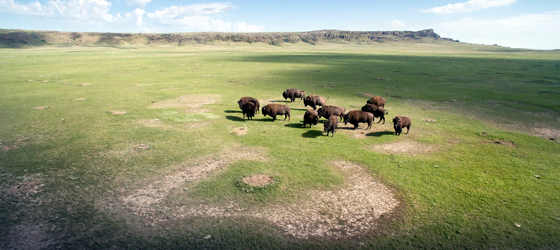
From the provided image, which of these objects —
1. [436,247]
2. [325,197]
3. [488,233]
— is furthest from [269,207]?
[488,233]

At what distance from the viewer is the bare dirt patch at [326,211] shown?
17.1 ft

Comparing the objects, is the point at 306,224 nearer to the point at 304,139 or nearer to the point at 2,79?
the point at 304,139

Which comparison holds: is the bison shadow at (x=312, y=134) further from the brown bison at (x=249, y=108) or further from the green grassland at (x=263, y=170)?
the brown bison at (x=249, y=108)

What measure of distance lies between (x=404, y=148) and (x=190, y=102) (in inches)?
459

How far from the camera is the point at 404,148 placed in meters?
9.23

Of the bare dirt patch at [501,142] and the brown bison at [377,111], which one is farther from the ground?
the brown bison at [377,111]

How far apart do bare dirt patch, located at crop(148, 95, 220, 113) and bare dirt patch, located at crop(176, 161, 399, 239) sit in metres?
9.03

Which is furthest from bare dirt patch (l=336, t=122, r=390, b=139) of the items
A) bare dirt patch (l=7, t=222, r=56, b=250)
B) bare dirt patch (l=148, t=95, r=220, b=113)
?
bare dirt patch (l=7, t=222, r=56, b=250)

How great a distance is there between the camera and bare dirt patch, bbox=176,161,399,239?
5.21m

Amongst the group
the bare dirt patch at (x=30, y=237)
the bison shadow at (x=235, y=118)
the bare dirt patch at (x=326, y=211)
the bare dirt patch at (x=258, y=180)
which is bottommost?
the bare dirt patch at (x=30, y=237)

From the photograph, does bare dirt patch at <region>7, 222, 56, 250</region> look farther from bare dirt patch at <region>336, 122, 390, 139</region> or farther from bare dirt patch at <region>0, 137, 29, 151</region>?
bare dirt patch at <region>336, 122, 390, 139</region>

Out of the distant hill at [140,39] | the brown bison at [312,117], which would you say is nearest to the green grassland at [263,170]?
the brown bison at [312,117]

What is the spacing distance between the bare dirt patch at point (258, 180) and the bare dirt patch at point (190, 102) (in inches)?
304

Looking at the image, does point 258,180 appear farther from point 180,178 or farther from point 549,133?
point 549,133
